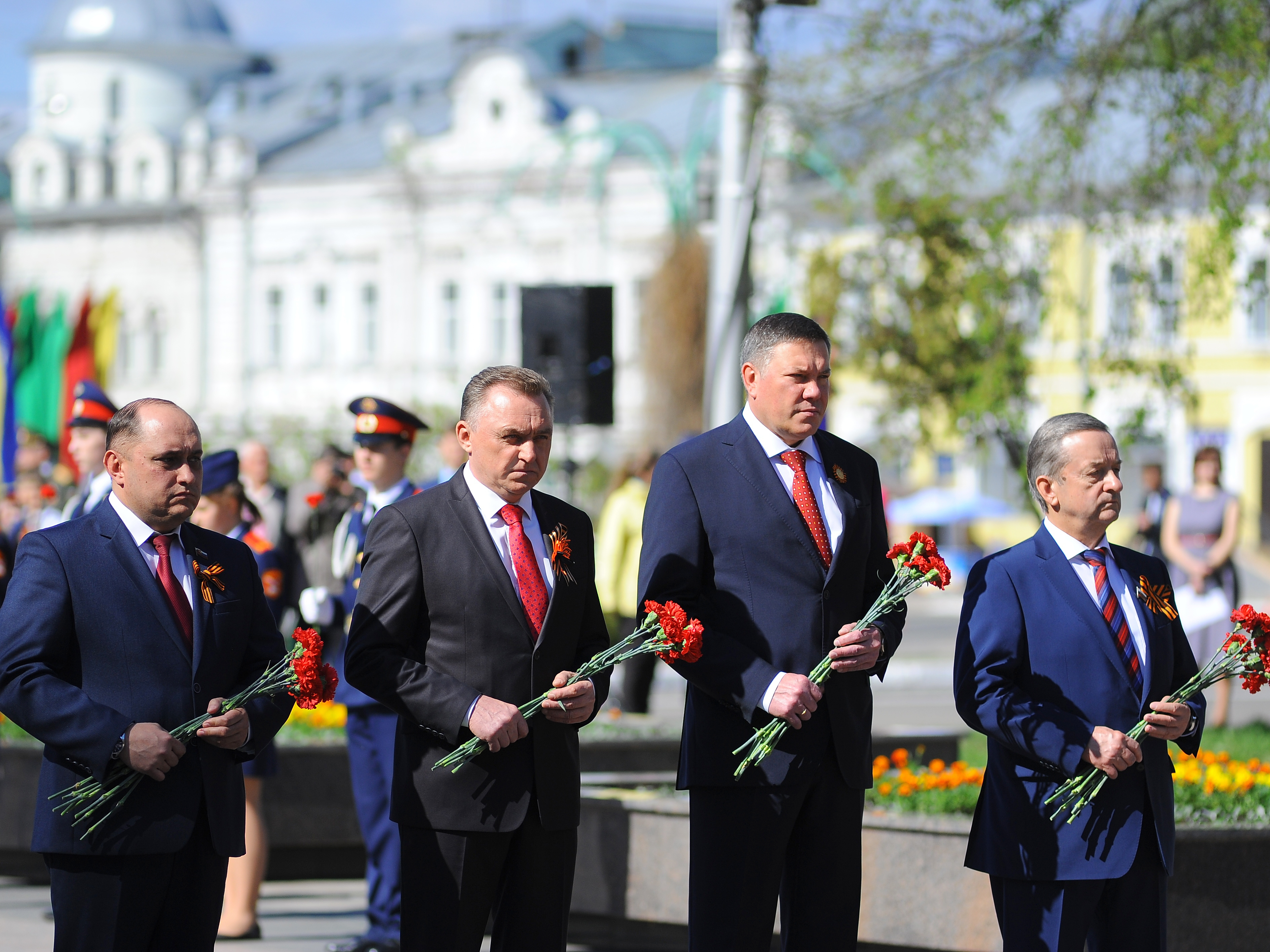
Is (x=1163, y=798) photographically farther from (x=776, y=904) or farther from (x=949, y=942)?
(x=949, y=942)

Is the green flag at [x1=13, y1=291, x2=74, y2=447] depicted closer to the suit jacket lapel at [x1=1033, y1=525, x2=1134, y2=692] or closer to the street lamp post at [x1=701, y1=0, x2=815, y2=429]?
the street lamp post at [x1=701, y1=0, x2=815, y2=429]

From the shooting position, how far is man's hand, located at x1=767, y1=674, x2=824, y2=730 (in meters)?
5.04

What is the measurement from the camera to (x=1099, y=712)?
205 inches

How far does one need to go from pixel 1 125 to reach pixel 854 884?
65836mm

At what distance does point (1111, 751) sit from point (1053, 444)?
823mm

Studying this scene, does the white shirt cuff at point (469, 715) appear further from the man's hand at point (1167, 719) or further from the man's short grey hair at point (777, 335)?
the man's hand at point (1167, 719)

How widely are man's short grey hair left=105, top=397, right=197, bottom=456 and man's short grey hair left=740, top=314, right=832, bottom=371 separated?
1512 mm

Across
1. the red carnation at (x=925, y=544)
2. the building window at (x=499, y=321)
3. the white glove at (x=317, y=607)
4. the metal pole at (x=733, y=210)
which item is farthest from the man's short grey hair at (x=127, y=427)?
the building window at (x=499, y=321)

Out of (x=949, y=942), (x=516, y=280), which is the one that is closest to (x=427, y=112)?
(x=516, y=280)

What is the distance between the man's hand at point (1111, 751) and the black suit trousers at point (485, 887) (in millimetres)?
1365

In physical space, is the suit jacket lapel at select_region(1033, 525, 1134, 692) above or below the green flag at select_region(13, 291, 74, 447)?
below

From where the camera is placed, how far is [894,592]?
17.2 ft

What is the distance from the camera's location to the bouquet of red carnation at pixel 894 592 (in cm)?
511

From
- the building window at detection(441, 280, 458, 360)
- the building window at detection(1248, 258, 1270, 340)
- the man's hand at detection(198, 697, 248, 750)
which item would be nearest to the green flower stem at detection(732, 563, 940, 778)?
the man's hand at detection(198, 697, 248, 750)
